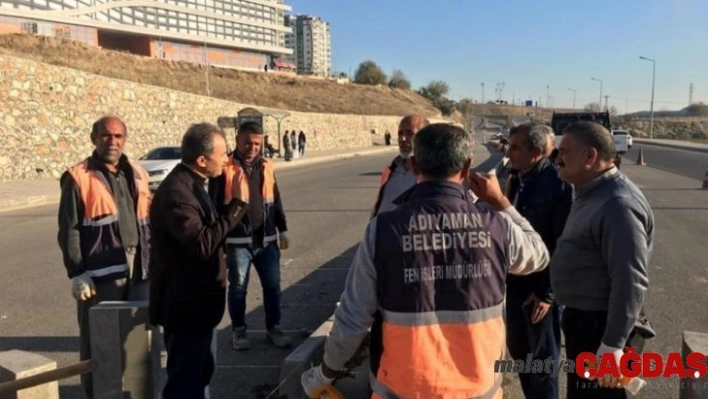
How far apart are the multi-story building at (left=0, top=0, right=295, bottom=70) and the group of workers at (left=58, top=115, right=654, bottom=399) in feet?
209

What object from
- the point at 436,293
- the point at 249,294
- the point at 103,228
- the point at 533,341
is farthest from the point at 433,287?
the point at 249,294

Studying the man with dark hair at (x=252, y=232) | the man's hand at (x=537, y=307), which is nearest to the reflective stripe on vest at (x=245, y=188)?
the man with dark hair at (x=252, y=232)

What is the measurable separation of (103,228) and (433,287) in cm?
272

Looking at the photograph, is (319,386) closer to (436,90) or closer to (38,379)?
(38,379)

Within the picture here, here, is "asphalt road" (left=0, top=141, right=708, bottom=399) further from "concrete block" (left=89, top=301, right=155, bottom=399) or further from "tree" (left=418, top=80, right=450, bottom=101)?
"tree" (left=418, top=80, right=450, bottom=101)

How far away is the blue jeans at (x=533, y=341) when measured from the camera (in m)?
3.55

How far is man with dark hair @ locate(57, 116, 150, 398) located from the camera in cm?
384

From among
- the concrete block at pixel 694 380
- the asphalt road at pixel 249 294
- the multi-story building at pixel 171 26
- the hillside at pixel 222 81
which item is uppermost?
the multi-story building at pixel 171 26

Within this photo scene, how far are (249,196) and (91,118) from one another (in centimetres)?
2087

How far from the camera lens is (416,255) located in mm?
2004

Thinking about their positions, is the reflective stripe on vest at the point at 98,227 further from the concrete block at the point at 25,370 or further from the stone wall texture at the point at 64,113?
the stone wall texture at the point at 64,113

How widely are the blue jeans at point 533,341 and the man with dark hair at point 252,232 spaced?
2.23m

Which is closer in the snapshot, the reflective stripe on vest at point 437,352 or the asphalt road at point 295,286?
the reflective stripe on vest at point 437,352

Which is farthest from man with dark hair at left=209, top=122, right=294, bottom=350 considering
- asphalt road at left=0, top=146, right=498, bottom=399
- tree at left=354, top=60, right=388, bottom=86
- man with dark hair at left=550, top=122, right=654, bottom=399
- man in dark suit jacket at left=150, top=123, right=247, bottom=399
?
tree at left=354, top=60, right=388, bottom=86
